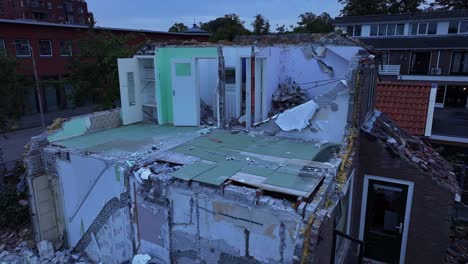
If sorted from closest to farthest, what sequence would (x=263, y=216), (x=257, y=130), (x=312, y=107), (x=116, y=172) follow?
(x=263, y=216)
(x=116, y=172)
(x=312, y=107)
(x=257, y=130)

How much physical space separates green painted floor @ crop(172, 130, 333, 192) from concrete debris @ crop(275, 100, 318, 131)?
0.34 meters

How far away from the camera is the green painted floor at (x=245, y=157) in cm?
543

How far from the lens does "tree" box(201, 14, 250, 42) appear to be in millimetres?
38500

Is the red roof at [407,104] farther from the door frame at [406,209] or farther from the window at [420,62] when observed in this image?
the window at [420,62]

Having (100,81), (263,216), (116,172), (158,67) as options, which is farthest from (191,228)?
(100,81)

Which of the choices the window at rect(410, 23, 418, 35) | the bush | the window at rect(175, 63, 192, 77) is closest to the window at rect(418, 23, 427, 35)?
the window at rect(410, 23, 418, 35)

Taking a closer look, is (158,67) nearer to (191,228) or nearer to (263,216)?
(191,228)

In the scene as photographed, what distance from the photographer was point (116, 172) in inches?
257

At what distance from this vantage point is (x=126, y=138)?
852 cm

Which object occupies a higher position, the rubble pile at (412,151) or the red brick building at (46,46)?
the red brick building at (46,46)

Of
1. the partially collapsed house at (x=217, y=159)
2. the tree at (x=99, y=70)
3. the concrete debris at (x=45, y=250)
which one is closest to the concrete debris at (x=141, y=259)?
the partially collapsed house at (x=217, y=159)

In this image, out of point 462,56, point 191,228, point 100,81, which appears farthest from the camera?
point 462,56

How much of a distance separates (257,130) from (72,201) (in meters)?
4.85

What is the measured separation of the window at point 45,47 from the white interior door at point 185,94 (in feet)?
65.0
